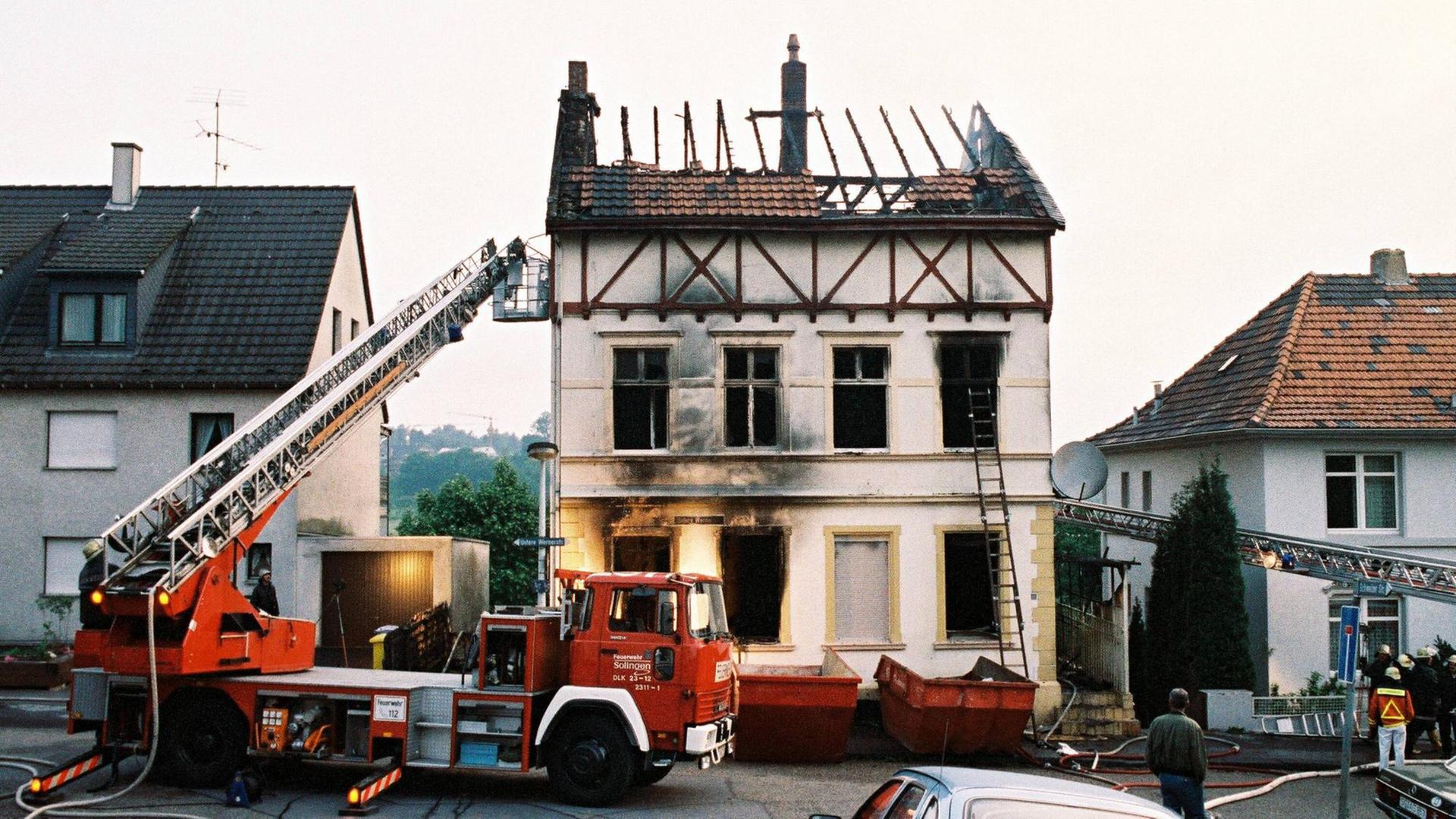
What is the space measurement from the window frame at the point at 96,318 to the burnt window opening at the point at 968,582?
57.5 feet

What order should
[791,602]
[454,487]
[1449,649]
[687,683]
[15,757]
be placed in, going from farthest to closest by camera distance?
[454,487]
[1449,649]
[791,602]
[15,757]
[687,683]

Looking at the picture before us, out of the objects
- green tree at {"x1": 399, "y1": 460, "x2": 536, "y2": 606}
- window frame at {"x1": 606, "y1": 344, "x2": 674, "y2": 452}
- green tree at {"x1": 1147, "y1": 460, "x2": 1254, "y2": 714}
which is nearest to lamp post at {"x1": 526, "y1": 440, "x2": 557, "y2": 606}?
window frame at {"x1": 606, "y1": 344, "x2": 674, "y2": 452}

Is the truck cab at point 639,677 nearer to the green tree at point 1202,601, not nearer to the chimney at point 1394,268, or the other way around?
the green tree at point 1202,601

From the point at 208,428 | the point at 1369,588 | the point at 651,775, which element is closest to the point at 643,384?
the point at 651,775

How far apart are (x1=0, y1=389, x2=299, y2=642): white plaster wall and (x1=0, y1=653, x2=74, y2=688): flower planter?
347cm

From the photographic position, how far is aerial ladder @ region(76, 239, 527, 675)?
14750mm

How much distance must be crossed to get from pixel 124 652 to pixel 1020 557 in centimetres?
1387

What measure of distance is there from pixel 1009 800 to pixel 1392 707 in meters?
12.0

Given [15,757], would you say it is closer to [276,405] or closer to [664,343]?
[276,405]

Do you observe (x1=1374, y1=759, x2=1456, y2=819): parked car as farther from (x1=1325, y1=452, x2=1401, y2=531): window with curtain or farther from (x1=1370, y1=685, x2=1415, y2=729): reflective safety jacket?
(x1=1325, y1=452, x2=1401, y2=531): window with curtain

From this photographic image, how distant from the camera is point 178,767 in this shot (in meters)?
14.9

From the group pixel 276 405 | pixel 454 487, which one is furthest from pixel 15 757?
pixel 454 487

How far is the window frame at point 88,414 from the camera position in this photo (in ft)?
84.1

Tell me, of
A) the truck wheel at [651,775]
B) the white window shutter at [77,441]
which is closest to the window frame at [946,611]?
the truck wheel at [651,775]
